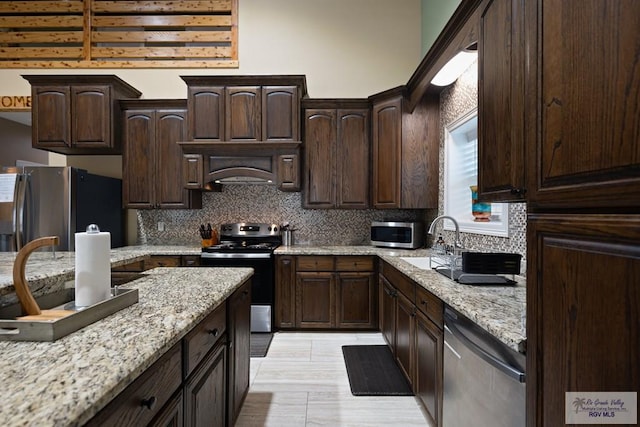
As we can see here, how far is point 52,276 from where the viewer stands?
4.89 ft

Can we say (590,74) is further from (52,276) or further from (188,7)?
(188,7)

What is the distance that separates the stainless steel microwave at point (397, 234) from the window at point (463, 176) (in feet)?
1.10

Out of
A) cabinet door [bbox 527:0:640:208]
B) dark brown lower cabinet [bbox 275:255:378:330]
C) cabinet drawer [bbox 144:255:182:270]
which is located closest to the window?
dark brown lower cabinet [bbox 275:255:378:330]

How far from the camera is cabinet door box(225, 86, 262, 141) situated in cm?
355

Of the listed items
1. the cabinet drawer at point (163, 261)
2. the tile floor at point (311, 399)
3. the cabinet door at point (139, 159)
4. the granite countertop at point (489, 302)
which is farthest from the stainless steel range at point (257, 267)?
the granite countertop at point (489, 302)

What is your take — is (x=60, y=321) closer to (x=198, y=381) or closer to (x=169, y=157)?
(x=198, y=381)

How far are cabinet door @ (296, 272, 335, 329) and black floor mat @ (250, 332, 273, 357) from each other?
36 cm

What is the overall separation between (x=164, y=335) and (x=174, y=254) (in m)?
2.72

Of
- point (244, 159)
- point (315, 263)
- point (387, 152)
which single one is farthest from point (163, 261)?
point (387, 152)

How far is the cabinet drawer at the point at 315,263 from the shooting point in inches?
136

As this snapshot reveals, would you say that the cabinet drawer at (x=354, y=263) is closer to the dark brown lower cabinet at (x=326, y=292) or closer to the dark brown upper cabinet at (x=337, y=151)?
the dark brown lower cabinet at (x=326, y=292)

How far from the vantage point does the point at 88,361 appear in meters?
0.79

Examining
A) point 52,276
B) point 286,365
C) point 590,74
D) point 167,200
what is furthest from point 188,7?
point 590,74

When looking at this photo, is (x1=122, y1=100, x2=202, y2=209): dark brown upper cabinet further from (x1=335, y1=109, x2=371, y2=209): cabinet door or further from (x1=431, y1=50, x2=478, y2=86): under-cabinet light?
(x1=431, y1=50, x2=478, y2=86): under-cabinet light
